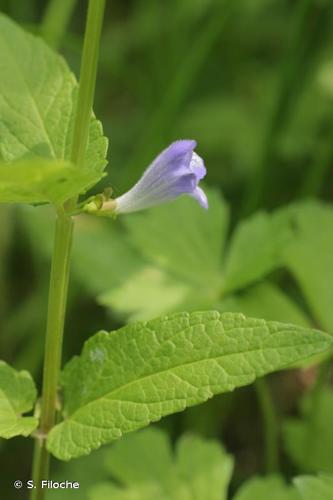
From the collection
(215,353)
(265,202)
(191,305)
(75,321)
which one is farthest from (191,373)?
(265,202)

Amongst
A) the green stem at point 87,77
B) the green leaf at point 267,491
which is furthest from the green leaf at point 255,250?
the green stem at point 87,77

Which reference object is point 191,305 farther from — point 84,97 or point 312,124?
point 312,124

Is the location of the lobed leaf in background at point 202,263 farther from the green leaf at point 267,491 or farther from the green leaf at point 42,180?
the green leaf at point 42,180

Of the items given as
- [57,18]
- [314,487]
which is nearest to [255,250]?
[314,487]

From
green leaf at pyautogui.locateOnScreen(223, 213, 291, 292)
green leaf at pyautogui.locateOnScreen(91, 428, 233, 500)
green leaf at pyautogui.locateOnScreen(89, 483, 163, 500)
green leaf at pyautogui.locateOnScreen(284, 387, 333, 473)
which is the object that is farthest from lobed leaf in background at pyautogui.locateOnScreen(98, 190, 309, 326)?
green leaf at pyautogui.locateOnScreen(89, 483, 163, 500)

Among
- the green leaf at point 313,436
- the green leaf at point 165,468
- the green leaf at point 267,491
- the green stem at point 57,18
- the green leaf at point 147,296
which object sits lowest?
the green leaf at point 313,436

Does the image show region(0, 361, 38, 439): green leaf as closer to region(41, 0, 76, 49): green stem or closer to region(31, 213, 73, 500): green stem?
region(31, 213, 73, 500): green stem
